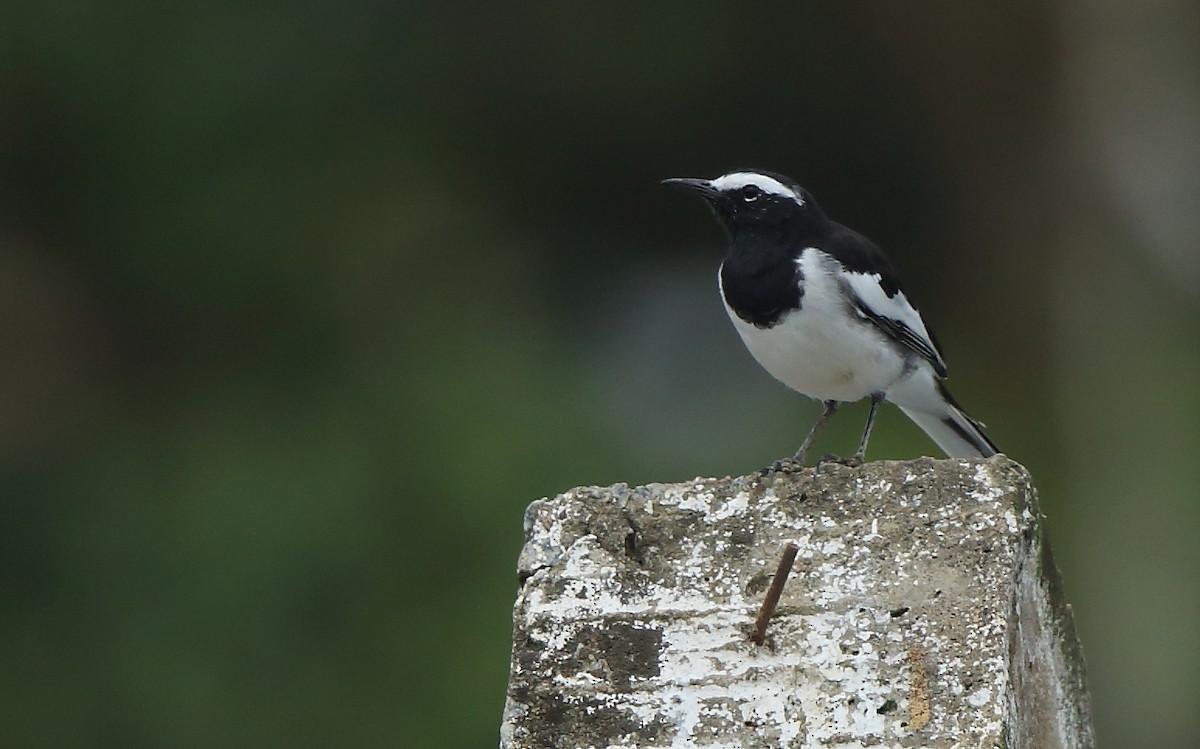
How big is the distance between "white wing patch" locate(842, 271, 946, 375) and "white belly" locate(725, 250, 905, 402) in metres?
0.04

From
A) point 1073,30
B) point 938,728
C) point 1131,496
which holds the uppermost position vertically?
point 1073,30

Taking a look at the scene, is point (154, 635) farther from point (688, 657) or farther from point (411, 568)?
point (688, 657)

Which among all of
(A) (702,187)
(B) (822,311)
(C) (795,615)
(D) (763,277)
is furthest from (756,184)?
(C) (795,615)

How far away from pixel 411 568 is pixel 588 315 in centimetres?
277

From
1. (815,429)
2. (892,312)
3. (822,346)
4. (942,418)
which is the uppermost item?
(892,312)

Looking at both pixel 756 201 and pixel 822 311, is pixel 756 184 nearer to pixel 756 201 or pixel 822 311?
pixel 756 201

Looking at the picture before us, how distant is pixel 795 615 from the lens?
3.38m

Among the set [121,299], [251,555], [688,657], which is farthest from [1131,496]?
[688,657]

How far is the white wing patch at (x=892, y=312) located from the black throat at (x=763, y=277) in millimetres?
166

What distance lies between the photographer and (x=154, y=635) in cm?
1064

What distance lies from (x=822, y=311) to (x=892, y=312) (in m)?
0.28

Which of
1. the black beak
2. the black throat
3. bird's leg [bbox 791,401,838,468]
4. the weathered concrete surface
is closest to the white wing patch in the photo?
the black throat

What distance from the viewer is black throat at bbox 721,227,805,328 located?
17.7ft

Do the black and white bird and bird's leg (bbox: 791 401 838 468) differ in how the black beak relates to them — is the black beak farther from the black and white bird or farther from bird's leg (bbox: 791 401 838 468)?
bird's leg (bbox: 791 401 838 468)
